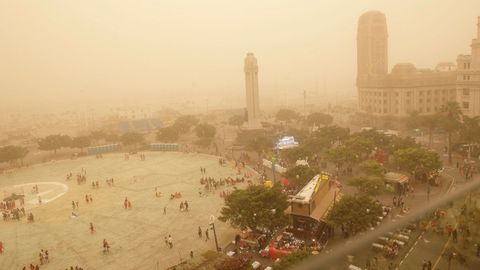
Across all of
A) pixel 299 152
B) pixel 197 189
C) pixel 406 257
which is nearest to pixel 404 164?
pixel 299 152

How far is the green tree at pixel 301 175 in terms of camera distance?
123ft

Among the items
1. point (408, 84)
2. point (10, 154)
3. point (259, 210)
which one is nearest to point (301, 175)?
point (259, 210)

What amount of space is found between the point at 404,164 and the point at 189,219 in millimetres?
23145

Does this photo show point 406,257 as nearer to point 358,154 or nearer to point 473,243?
point 473,243

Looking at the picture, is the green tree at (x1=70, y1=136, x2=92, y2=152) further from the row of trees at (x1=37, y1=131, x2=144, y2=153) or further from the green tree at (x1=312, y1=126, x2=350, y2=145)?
the green tree at (x1=312, y1=126, x2=350, y2=145)

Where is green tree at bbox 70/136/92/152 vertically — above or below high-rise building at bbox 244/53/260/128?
below

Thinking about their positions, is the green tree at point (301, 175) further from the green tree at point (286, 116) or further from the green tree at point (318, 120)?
the green tree at point (286, 116)

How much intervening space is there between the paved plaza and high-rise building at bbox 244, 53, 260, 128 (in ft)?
79.1

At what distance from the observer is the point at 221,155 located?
6631cm

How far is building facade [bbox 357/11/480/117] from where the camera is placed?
68.2 metres

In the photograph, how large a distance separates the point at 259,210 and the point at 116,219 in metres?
15.9

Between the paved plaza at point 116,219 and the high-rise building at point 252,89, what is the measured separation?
79.1 feet

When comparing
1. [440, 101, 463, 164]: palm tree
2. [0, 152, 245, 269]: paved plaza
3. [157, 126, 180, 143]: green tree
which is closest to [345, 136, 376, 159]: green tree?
[440, 101, 463, 164]: palm tree

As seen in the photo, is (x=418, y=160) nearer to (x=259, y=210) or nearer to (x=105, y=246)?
(x=259, y=210)
